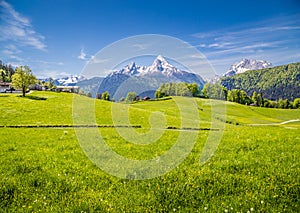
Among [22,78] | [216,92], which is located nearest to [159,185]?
[216,92]

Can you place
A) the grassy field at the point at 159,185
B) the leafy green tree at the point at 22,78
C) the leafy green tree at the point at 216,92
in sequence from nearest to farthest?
Result: the grassy field at the point at 159,185 → the leafy green tree at the point at 216,92 → the leafy green tree at the point at 22,78

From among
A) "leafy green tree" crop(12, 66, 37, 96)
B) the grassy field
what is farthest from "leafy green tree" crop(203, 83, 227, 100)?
"leafy green tree" crop(12, 66, 37, 96)

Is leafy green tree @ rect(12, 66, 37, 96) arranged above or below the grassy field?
above

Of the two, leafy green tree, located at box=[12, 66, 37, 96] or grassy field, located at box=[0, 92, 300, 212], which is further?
leafy green tree, located at box=[12, 66, 37, 96]

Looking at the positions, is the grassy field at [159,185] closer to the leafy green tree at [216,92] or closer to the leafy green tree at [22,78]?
the leafy green tree at [216,92]

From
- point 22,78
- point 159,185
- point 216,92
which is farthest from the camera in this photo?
point 22,78

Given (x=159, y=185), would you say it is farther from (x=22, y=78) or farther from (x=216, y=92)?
(x=22, y=78)

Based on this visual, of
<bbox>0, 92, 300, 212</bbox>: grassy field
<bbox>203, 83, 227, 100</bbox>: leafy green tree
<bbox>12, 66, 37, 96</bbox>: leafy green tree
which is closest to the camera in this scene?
<bbox>0, 92, 300, 212</bbox>: grassy field

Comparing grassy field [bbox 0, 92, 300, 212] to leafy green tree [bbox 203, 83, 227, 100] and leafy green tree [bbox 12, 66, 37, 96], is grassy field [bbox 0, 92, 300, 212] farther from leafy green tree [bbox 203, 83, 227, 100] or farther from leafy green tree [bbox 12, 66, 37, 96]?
leafy green tree [bbox 12, 66, 37, 96]

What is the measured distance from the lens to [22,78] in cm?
6881

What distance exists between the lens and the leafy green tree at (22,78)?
67.9 metres

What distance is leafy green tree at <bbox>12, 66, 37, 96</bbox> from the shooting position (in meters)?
67.9

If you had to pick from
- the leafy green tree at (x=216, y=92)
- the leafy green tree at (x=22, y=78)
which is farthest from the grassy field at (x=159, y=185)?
the leafy green tree at (x=22, y=78)

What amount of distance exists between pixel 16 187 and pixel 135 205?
4.19m
